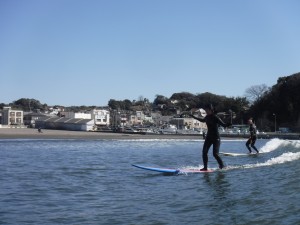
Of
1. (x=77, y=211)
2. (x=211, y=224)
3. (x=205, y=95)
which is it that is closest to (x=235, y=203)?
(x=211, y=224)

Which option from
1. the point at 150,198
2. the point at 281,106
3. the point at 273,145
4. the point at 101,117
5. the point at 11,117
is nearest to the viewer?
the point at 150,198

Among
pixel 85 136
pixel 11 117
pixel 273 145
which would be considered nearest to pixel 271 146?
pixel 273 145

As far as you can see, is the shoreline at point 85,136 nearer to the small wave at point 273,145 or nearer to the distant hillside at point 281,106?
the distant hillside at point 281,106

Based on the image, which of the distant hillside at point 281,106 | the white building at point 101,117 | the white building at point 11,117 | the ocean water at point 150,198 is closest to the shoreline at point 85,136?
the distant hillside at point 281,106

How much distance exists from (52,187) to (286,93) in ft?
379

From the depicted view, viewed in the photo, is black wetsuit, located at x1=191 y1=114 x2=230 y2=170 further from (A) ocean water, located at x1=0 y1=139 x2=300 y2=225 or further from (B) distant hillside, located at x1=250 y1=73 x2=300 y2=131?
(B) distant hillside, located at x1=250 y1=73 x2=300 y2=131

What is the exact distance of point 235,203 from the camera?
6.80m

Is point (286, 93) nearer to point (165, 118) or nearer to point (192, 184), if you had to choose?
point (165, 118)

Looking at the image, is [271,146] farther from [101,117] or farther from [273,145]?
[101,117]

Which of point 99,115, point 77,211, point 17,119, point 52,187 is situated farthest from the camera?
point 17,119

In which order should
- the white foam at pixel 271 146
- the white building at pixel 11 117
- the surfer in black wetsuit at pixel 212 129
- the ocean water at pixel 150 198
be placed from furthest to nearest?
the white building at pixel 11 117 → the white foam at pixel 271 146 → the surfer in black wetsuit at pixel 212 129 → the ocean water at pixel 150 198

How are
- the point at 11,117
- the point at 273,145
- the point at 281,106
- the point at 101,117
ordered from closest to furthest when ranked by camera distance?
the point at 273,145 < the point at 281,106 < the point at 101,117 < the point at 11,117

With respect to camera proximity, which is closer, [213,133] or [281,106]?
[213,133]

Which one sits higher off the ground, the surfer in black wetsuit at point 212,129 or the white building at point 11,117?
the white building at point 11,117
